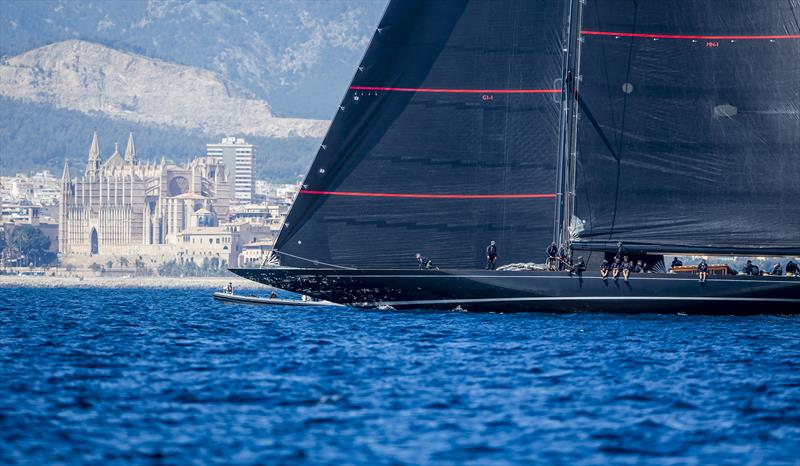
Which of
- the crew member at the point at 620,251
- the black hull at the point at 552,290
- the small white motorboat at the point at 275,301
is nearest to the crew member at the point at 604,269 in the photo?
the black hull at the point at 552,290

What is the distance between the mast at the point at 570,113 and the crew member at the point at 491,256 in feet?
6.32

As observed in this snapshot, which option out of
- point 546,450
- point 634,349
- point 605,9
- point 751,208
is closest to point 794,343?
point 634,349

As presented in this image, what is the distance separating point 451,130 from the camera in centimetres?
4256

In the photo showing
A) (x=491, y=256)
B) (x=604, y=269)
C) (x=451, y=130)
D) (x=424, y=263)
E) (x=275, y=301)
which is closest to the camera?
(x=604, y=269)

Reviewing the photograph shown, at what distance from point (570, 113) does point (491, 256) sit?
4.33 meters

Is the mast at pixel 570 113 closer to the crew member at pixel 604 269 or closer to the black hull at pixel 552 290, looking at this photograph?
the crew member at pixel 604 269

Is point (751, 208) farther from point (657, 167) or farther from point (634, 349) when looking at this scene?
point (634, 349)

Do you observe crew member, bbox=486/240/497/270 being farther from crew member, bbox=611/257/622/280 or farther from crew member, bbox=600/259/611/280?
crew member, bbox=611/257/622/280

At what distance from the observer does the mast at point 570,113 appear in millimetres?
42219

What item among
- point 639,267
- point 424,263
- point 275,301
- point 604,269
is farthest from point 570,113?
point 275,301

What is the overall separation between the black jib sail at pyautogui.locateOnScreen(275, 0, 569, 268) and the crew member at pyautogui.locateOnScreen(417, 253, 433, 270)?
30 cm

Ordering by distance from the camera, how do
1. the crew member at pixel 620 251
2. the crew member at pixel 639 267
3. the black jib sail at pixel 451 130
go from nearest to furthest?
the crew member at pixel 620 251
the black jib sail at pixel 451 130
the crew member at pixel 639 267

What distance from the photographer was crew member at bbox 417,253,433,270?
42.6m

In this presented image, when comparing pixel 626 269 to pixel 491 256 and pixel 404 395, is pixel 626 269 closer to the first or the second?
pixel 491 256
